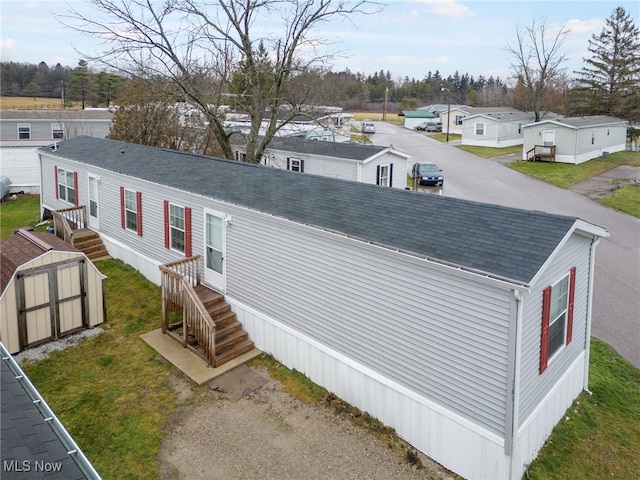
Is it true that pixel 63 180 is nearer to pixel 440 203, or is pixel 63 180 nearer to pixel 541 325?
pixel 440 203

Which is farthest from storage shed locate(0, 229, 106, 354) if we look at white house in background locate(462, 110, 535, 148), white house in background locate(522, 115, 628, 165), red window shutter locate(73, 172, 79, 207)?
white house in background locate(462, 110, 535, 148)

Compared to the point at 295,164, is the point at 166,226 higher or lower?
lower

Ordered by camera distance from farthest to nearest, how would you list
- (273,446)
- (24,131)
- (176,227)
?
(24,131), (176,227), (273,446)

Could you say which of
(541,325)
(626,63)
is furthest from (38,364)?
(626,63)

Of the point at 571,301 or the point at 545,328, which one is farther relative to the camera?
the point at 571,301

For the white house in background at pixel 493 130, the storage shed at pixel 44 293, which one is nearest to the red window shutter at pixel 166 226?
the storage shed at pixel 44 293

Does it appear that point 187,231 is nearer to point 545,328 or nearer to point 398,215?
point 398,215

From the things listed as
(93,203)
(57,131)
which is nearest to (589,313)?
(93,203)
